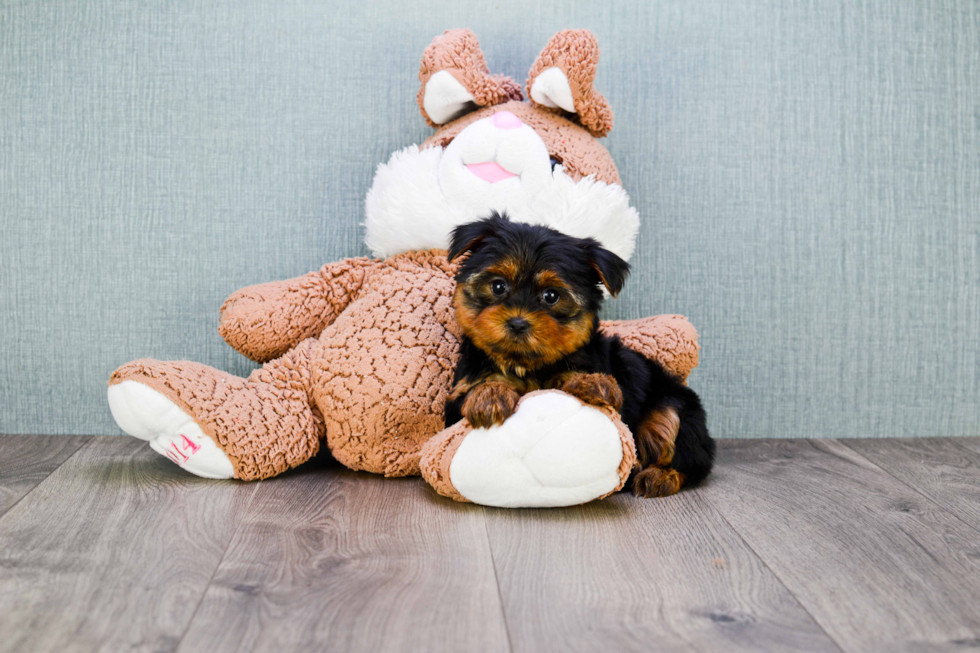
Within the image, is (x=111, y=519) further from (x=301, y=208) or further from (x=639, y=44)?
(x=639, y=44)

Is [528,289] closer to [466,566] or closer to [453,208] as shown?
[453,208]

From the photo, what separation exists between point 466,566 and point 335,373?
771mm

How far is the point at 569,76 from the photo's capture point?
7.15 feet

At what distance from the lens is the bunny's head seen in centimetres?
212

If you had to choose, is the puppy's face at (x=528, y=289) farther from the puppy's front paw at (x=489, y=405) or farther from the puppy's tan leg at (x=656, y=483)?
the puppy's tan leg at (x=656, y=483)

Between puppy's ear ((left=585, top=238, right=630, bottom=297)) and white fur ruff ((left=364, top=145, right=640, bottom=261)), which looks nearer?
puppy's ear ((left=585, top=238, right=630, bottom=297))

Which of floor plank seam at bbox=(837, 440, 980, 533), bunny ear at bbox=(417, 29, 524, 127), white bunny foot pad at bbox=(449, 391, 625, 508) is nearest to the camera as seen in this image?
white bunny foot pad at bbox=(449, 391, 625, 508)

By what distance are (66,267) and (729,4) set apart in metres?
2.39

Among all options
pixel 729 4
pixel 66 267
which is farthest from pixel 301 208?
pixel 729 4

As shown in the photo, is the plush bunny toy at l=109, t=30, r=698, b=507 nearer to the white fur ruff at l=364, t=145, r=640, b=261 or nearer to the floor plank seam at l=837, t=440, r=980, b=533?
the white fur ruff at l=364, t=145, r=640, b=261

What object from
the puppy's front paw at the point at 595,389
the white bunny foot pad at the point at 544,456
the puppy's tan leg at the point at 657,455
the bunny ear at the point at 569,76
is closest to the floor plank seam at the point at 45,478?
the white bunny foot pad at the point at 544,456

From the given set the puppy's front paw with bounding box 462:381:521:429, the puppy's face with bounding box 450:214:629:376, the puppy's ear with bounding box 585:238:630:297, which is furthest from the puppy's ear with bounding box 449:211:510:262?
the puppy's front paw with bounding box 462:381:521:429

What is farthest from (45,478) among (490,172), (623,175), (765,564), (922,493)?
(922,493)

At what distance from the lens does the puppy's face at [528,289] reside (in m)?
1.71
